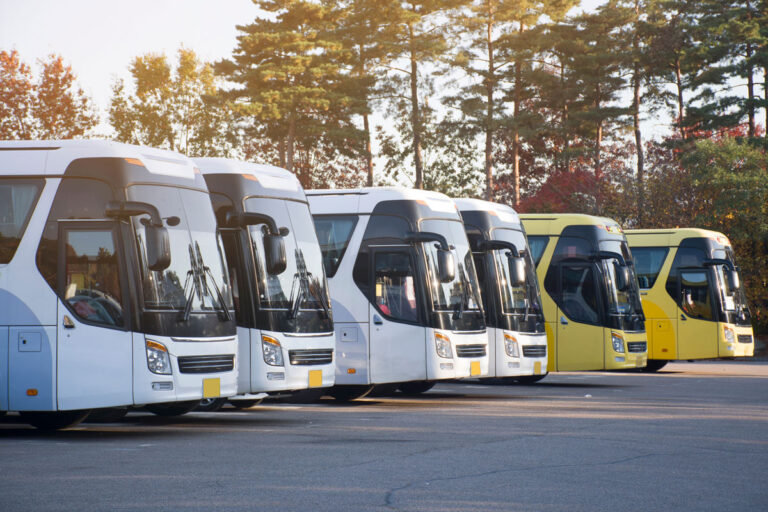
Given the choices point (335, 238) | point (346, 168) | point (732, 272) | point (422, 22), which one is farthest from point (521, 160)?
point (335, 238)

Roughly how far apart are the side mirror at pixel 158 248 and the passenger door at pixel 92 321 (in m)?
0.34

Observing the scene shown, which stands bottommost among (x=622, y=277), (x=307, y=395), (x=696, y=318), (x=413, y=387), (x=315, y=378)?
(x=413, y=387)

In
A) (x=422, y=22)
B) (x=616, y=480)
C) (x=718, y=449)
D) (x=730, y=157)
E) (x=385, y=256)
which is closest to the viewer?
(x=616, y=480)

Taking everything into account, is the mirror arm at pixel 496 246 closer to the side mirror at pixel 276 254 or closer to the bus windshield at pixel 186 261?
the side mirror at pixel 276 254

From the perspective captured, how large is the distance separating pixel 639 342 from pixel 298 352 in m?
10.3

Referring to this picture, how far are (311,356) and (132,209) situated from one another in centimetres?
354

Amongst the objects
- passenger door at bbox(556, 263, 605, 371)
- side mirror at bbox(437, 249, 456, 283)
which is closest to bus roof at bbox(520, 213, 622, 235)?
passenger door at bbox(556, 263, 605, 371)

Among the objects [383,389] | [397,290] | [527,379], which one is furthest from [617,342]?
[397,290]

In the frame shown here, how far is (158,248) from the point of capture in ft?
38.7

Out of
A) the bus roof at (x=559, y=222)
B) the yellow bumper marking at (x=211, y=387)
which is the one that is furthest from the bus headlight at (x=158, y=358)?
the bus roof at (x=559, y=222)

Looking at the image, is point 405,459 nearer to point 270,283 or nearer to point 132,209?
point 132,209

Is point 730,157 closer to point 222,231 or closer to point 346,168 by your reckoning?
point 346,168

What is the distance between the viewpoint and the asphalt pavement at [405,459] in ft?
27.0

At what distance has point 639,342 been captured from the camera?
22844 mm
